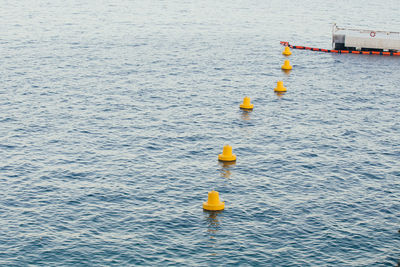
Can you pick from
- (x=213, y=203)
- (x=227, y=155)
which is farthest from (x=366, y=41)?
(x=213, y=203)

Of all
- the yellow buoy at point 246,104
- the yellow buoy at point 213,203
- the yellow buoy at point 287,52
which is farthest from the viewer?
the yellow buoy at point 287,52

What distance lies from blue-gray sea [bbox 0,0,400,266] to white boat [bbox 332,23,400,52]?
90.2 inches

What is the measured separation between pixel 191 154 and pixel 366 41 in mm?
50012

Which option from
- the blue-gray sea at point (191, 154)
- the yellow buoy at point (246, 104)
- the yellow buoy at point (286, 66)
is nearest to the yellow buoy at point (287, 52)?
the blue-gray sea at point (191, 154)

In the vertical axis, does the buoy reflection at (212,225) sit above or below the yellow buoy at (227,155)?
below

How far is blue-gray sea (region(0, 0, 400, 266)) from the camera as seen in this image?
3394 cm

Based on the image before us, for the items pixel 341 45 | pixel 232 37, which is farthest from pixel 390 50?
pixel 232 37

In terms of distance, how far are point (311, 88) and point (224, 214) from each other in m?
36.0

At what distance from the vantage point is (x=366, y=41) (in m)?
89.9

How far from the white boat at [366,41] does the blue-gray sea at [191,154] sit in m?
2.29

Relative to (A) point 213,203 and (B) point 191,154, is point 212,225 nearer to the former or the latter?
(A) point 213,203

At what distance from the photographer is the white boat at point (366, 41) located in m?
89.6

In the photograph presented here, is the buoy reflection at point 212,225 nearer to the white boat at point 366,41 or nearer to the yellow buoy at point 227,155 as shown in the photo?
the yellow buoy at point 227,155

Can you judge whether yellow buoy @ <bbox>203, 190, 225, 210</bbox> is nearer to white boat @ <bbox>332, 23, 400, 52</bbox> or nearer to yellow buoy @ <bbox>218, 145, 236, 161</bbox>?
yellow buoy @ <bbox>218, 145, 236, 161</bbox>
